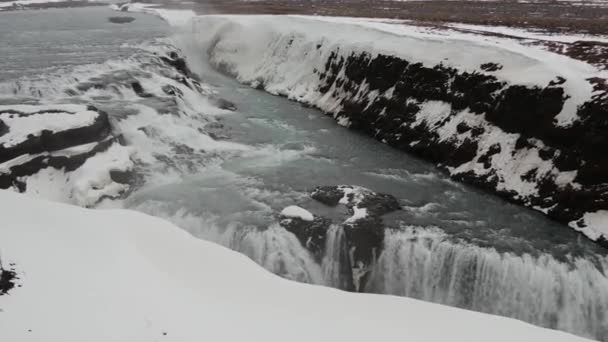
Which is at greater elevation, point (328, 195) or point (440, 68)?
point (440, 68)

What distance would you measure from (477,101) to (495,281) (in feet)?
37.3

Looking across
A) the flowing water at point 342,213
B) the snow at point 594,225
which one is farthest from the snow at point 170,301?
the snow at point 594,225

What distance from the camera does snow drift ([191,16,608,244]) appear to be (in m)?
18.7

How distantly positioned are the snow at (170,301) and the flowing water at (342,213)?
136 inches

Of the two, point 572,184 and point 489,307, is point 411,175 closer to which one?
point 572,184

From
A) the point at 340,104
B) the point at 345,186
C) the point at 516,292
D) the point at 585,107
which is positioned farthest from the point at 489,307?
the point at 340,104

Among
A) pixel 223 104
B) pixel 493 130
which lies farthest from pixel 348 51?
pixel 493 130

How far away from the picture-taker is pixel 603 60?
22.9 metres

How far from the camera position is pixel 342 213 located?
55.3 ft

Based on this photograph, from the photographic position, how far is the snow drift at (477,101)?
18.7 metres

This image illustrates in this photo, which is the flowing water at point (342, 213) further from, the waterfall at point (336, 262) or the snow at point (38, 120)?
the snow at point (38, 120)

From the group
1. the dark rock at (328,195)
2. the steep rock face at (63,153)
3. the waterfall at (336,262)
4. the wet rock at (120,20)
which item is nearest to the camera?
the waterfall at (336,262)

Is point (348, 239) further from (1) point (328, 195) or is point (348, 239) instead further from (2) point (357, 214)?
(1) point (328, 195)

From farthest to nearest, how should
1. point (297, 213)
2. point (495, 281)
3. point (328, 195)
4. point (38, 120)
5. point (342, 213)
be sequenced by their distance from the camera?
1. point (38, 120)
2. point (328, 195)
3. point (342, 213)
4. point (297, 213)
5. point (495, 281)
